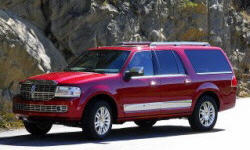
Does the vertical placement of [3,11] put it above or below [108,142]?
above

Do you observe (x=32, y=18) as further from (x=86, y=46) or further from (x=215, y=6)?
(x=215, y=6)

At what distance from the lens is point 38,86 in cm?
1291

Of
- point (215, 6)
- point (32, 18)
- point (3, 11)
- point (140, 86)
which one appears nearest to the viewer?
point (140, 86)

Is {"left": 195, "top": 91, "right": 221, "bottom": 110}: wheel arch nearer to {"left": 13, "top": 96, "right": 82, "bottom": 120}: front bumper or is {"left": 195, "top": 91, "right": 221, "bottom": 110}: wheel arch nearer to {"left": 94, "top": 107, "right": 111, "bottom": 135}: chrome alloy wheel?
{"left": 94, "top": 107, "right": 111, "bottom": 135}: chrome alloy wheel

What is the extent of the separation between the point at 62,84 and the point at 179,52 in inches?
137

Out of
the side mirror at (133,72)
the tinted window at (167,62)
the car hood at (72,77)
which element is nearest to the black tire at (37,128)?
the car hood at (72,77)

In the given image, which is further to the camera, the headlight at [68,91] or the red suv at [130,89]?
the red suv at [130,89]

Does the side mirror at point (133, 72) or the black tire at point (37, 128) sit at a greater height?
the side mirror at point (133, 72)

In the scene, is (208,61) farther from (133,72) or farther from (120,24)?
(120,24)

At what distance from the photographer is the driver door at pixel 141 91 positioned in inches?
531

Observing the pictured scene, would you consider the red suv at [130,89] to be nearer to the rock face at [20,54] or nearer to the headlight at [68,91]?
the headlight at [68,91]

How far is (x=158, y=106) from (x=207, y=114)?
171 centimetres

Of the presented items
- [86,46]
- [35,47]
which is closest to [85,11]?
[86,46]

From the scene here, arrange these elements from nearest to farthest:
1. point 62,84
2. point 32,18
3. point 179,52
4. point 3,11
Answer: point 62,84 → point 179,52 → point 3,11 → point 32,18
